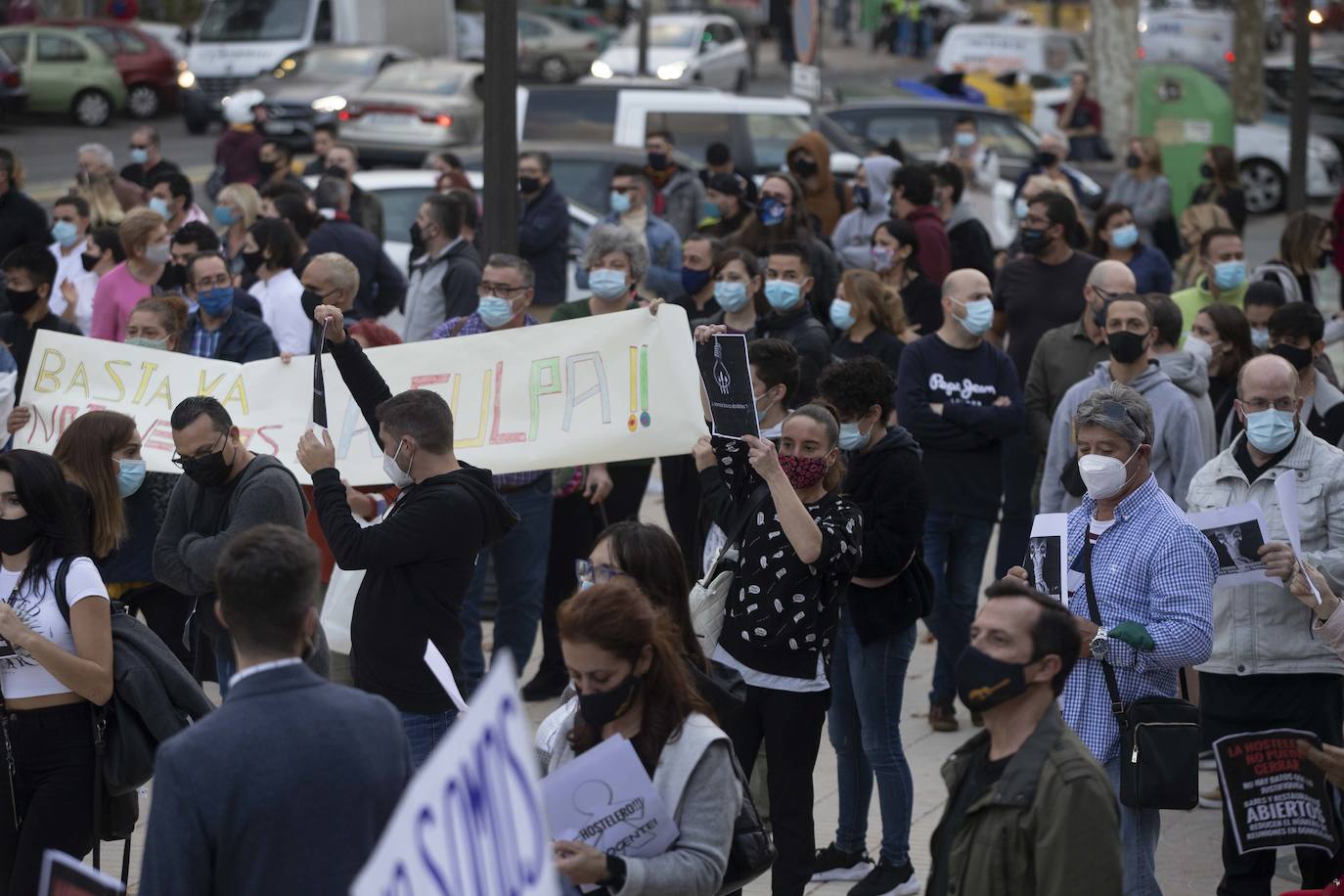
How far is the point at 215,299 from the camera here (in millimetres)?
8180

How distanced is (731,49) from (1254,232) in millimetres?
13946

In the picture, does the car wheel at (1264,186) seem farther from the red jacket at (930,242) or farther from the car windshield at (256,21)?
the red jacket at (930,242)

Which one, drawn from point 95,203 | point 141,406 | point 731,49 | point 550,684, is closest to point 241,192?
point 95,203

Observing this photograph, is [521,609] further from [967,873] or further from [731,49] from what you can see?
[731,49]

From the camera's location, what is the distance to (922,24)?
4981 cm

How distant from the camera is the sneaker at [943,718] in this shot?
7.94m

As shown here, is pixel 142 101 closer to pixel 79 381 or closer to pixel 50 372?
pixel 50 372

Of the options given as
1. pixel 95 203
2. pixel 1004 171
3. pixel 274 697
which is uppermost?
pixel 274 697

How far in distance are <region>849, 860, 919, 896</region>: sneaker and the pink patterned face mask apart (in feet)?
4.83

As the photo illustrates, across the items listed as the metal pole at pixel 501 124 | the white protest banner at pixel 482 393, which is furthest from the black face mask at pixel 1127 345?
the metal pole at pixel 501 124

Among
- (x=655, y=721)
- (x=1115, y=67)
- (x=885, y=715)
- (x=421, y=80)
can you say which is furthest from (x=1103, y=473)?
(x=1115, y=67)

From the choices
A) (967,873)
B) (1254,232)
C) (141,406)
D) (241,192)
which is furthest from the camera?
(1254,232)

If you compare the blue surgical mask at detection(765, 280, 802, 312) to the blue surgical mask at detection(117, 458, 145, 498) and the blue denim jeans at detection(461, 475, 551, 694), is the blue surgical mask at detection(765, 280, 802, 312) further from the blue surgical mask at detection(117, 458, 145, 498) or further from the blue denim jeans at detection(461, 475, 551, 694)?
the blue surgical mask at detection(117, 458, 145, 498)

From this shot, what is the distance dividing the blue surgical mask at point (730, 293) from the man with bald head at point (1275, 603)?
8.67 ft
